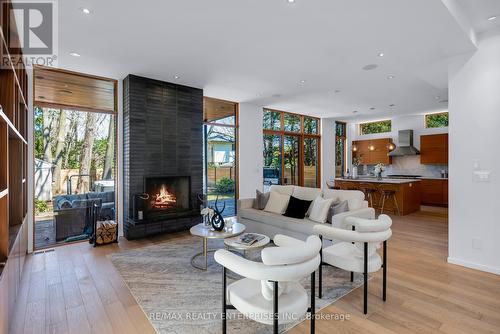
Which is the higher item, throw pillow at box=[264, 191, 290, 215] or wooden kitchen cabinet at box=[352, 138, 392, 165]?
wooden kitchen cabinet at box=[352, 138, 392, 165]

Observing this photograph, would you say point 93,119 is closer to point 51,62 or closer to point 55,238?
point 51,62

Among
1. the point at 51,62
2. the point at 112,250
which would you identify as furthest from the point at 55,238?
the point at 51,62

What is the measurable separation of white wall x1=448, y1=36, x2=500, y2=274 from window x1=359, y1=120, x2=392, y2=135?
6.28 metres

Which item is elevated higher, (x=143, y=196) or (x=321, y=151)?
(x=321, y=151)

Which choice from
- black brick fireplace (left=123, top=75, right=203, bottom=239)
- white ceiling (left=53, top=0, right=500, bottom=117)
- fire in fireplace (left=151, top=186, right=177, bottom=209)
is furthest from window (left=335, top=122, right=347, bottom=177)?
fire in fireplace (left=151, top=186, right=177, bottom=209)

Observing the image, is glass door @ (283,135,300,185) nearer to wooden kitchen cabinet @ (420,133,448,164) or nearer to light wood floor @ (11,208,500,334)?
wooden kitchen cabinet @ (420,133,448,164)

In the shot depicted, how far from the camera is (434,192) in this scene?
26.3 feet

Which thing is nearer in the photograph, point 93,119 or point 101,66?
point 101,66

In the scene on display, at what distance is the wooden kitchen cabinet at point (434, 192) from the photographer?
777cm

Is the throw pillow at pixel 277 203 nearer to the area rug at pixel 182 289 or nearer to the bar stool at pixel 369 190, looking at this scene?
the area rug at pixel 182 289

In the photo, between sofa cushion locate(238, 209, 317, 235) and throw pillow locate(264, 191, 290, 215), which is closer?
sofa cushion locate(238, 209, 317, 235)

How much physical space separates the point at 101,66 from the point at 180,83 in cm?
139

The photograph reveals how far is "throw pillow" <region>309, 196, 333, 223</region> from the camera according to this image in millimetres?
3895

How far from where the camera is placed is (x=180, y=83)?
5137 millimetres
